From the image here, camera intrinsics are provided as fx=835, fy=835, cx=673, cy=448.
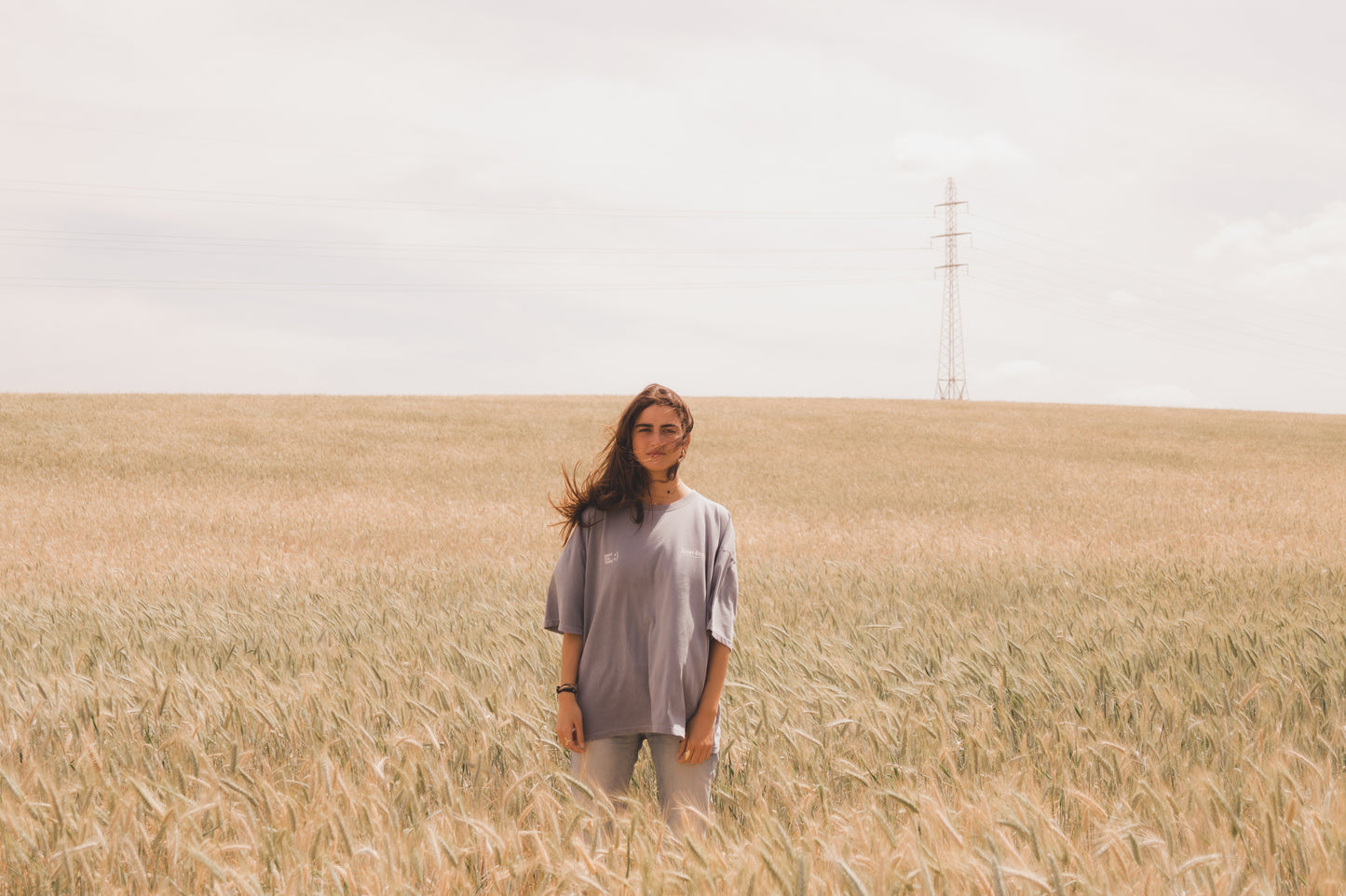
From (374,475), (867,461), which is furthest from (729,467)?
Result: (374,475)

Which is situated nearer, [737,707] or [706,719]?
[706,719]

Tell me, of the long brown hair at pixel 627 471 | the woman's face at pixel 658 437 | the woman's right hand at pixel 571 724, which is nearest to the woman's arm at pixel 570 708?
the woman's right hand at pixel 571 724

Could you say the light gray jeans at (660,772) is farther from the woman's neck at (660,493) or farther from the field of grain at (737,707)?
the woman's neck at (660,493)

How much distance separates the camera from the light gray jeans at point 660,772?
2.74 metres

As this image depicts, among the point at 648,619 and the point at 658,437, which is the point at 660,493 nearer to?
the point at 658,437

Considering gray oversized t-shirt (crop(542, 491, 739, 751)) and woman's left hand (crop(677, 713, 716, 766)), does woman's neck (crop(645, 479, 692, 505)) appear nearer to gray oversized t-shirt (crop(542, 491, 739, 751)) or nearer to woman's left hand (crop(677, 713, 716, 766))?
gray oversized t-shirt (crop(542, 491, 739, 751))

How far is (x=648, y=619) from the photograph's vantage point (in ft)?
9.14

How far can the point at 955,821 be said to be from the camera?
248cm

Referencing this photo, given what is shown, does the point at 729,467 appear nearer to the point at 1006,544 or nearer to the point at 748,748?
the point at 1006,544

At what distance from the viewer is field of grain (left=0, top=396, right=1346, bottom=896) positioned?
215 centimetres

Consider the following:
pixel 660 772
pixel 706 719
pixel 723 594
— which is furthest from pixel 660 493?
pixel 660 772

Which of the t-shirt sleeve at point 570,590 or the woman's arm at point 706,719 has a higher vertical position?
the t-shirt sleeve at point 570,590

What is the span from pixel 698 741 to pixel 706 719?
75 millimetres

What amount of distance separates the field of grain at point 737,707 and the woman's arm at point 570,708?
0.27 metres
